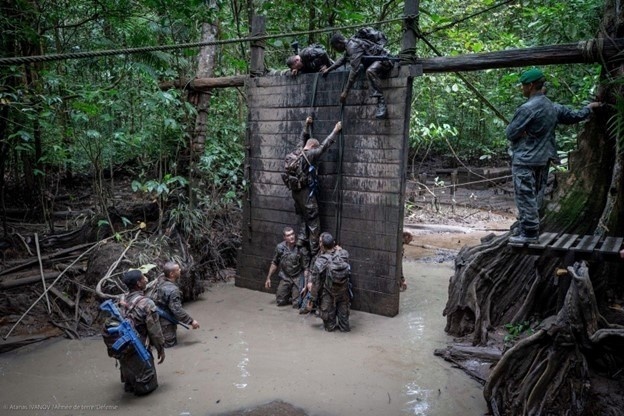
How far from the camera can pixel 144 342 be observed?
4.81 metres

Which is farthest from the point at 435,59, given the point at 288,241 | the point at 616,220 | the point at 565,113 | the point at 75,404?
the point at 75,404

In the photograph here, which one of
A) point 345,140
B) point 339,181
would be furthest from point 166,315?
point 345,140

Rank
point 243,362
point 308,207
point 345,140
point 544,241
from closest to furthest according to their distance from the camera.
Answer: point 544,241 < point 243,362 < point 345,140 < point 308,207

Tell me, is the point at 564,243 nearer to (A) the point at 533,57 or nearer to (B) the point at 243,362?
(A) the point at 533,57

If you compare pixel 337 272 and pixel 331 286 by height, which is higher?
pixel 337 272

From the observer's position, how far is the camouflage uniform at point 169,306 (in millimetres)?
5625

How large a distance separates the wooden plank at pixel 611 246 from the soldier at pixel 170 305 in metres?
4.51

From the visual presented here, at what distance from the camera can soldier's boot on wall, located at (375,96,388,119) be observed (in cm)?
660

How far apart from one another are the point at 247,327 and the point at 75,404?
8.08 feet

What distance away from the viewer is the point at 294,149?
770cm

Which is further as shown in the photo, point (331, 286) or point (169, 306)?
point (331, 286)

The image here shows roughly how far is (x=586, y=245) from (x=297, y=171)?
4082 millimetres

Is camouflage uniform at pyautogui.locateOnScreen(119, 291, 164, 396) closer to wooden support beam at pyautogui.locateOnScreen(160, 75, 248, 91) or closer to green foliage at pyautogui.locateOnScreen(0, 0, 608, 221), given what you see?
green foliage at pyautogui.locateOnScreen(0, 0, 608, 221)

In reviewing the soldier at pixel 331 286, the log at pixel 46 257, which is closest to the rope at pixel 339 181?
the soldier at pixel 331 286
